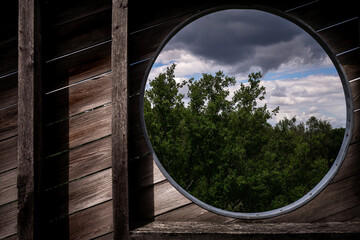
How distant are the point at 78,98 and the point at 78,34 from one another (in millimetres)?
380

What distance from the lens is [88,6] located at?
1.60 m

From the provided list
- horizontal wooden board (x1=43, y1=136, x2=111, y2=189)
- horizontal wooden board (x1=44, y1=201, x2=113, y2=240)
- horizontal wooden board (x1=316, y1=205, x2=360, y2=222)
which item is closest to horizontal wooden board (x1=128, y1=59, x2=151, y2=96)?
horizontal wooden board (x1=43, y1=136, x2=111, y2=189)

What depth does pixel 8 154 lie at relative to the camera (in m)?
1.64

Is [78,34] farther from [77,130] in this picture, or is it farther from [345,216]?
[345,216]

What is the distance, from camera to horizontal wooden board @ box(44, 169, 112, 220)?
1.55m

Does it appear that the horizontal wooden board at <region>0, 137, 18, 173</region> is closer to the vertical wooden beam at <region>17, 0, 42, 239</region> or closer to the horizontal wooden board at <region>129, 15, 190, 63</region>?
the vertical wooden beam at <region>17, 0, 42, 239</region>

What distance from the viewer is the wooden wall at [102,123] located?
1.54 metres

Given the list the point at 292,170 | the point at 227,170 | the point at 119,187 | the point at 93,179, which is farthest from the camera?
the point at 292,170

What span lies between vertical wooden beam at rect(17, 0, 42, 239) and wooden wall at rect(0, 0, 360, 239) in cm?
13

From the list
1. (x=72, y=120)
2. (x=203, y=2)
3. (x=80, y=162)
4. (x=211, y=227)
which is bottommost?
(x=211, y=227)

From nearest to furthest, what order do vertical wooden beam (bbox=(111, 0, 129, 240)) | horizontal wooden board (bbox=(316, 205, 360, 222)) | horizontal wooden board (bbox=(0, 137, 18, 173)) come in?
vertical wooden beam (bbox=(111, 0, 129, 240)) < horizontal wooden board (bbox=(316, 205, 360, 222)) < horizontal wooden board (bbox=(0, 137, 18, 173))

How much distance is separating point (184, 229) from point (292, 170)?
15.0 metres

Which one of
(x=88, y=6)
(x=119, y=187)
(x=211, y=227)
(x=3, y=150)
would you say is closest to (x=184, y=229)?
(x=211, y=227)

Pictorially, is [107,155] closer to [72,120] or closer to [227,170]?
[72,120]
